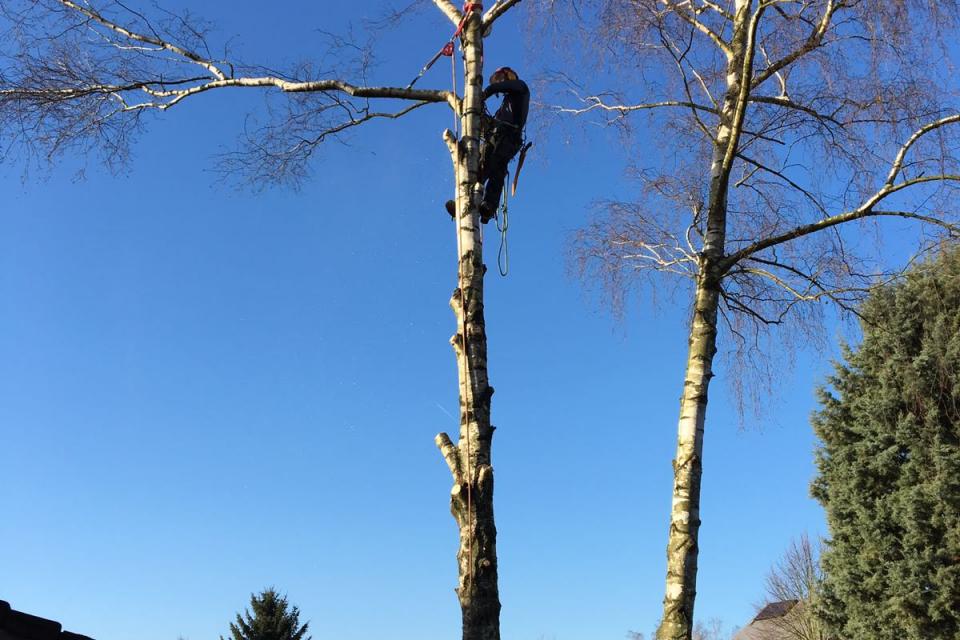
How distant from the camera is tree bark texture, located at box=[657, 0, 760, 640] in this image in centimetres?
554

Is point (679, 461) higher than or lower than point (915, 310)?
lower

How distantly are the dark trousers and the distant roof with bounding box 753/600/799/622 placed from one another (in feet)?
77.8

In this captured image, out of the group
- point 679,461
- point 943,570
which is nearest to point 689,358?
point 679,461

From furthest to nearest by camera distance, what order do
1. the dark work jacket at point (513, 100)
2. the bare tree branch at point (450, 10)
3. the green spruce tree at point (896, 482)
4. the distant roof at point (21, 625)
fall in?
the green spruce tree at point (896, 482)
the dark work jacket at point (513, 100)
the bare tree branch at point (450, 10)
the distant roof at point (21, 625)

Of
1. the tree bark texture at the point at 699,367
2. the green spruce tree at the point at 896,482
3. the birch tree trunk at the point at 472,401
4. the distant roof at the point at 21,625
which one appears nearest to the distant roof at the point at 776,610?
the green spruce tree at the point at 896,482

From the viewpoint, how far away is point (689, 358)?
6.11m

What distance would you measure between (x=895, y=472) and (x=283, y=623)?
19.4m

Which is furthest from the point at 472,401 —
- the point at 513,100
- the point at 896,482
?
the point at 896,482

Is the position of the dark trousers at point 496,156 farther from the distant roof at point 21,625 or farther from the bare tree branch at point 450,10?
the distant roof at point 21,625

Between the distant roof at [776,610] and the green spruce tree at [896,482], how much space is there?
13.3 m

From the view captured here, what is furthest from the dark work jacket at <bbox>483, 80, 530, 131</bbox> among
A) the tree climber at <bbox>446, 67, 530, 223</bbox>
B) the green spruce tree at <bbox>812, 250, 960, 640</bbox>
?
the green spruce tree at <bbox>812, 250, 960, 640</bbox>

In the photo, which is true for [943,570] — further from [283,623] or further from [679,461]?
[283,623]

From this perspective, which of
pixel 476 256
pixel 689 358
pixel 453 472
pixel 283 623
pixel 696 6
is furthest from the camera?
pixel 283 623

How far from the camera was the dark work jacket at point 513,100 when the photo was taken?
20.2 ft
